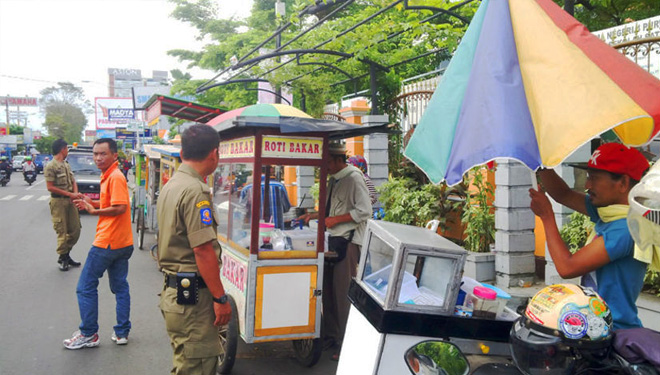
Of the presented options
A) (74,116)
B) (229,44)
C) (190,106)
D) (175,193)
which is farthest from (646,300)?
(74,116)

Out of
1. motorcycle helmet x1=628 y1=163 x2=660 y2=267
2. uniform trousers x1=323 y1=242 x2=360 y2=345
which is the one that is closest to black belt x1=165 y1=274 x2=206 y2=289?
uniform trousers x1=323 y1=242 x2=360 y2=345

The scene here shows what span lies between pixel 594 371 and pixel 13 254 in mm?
10625

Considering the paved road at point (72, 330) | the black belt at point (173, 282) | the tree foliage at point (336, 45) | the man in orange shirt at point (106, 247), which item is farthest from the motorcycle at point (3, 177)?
the black belt at point (173, 282)

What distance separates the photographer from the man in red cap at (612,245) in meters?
2.23

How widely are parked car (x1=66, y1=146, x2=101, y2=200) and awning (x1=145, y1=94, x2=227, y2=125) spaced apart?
658 centimetres

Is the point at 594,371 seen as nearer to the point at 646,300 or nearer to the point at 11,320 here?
the point at 646,300

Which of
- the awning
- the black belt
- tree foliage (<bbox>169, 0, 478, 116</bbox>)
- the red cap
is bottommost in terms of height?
the black belt

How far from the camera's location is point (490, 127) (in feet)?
6.75

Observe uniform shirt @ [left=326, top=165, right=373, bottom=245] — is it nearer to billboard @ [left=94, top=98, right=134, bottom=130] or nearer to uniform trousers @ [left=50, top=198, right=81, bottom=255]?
uniform trousers @ [left=50, top=198, right=81, bottom=255]

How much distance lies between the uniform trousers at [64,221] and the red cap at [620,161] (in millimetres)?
8123

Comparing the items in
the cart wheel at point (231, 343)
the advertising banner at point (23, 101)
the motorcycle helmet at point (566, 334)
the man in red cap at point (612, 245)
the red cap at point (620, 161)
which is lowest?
the cart wheel at point (231, 343)

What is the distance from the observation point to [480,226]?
23.0 feet

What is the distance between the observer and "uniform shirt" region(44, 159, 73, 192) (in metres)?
8.36

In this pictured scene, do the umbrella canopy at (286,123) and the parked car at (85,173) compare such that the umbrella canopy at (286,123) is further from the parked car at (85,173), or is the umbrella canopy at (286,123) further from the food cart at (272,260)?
the parked car at (85,173)
